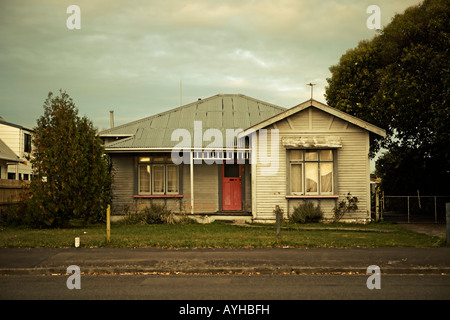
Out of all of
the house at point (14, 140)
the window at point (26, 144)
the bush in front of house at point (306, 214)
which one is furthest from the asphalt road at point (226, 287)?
the window at point (26, 144)

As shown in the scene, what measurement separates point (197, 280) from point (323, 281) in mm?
2349

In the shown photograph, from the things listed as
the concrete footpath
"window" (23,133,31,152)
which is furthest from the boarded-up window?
"window" (23,133,31,152)

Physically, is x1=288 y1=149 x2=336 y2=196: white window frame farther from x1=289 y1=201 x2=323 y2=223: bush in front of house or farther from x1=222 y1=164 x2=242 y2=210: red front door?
x1=222 y1=164 x2=242 y2=210: red front door

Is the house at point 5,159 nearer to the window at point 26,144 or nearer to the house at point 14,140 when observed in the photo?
the house at point 14,140

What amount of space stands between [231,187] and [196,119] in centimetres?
390

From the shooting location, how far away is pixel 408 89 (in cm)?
1927

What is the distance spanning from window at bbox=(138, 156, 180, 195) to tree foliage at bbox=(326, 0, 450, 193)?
10.1 metres

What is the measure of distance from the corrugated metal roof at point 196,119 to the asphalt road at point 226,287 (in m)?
11.2

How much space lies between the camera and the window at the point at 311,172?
18625 millimetres

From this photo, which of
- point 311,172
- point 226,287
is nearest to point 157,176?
point 311,172

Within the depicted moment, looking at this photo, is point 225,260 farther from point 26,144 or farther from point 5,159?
point 26,144
